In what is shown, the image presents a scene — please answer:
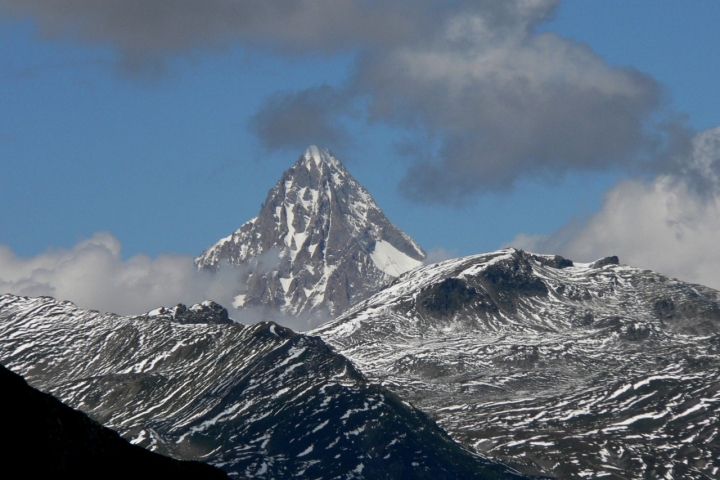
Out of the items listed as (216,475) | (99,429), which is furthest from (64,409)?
(216,475)

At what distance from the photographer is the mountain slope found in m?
86.1

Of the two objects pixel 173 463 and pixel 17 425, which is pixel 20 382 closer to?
pixel 17 425

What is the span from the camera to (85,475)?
86750 mm

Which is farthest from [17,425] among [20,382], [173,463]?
[173,463]

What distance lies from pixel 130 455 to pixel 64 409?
5.09 metres

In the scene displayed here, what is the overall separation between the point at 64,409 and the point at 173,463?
306 inches

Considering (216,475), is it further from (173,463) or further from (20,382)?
(20,382)

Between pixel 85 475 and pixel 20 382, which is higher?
pixel 20 382

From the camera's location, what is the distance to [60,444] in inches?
3440

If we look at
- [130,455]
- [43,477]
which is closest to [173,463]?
[130,455]

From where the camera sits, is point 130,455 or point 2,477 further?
point 130,455

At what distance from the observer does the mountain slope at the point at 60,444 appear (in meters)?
86.1

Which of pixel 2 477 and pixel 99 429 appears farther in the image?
pixel 99 429

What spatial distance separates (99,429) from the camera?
8825 cm
